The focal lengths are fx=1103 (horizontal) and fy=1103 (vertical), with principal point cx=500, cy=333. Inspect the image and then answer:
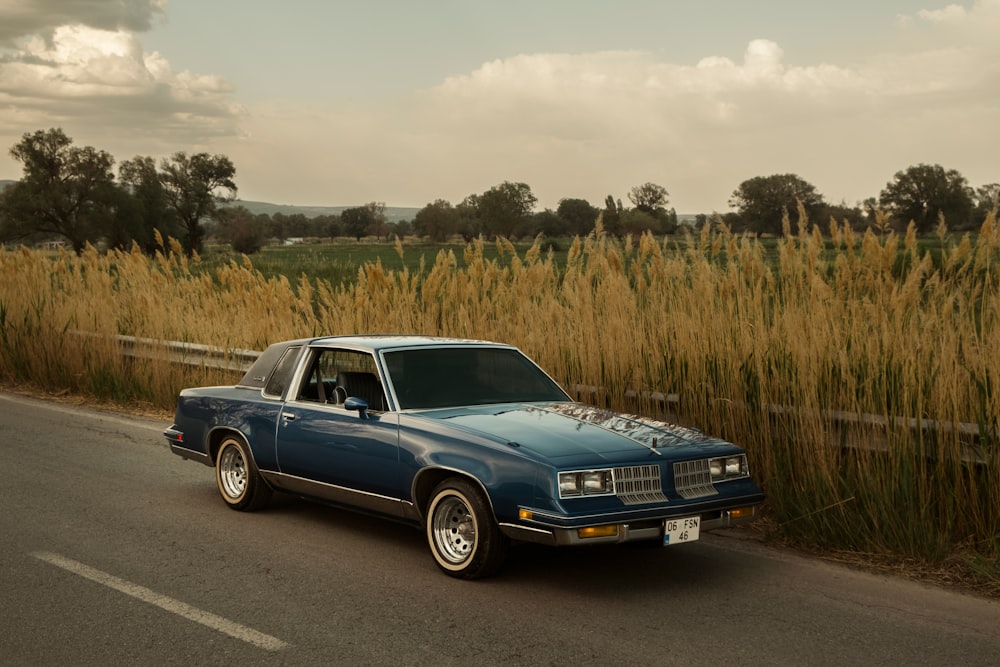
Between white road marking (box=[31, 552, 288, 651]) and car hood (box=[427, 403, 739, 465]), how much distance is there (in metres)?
1.76

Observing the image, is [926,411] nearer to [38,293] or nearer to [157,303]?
[157,303]

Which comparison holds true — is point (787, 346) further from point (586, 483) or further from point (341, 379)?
point (341, 379)

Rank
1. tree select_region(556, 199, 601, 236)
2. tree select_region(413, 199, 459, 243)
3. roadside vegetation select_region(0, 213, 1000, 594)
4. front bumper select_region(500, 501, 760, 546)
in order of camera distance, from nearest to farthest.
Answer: front bumper select_region(500, 501, 760, 546), roadside vegetation select_region(0, 213, 1000, 594), tree select_region(556, 199, 601, 236), tree select_region(413, 199, 459, 243)

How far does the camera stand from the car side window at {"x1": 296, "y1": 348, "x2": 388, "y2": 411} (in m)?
7.47

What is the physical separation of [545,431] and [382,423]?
1145 millimetres

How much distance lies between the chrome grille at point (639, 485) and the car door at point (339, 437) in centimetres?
148

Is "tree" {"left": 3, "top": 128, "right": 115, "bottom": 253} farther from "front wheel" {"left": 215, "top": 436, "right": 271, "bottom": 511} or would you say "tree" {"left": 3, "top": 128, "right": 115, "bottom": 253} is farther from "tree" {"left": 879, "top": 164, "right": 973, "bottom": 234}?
"front wheel" {"left": 215, "top": 436, "right": 271, "bottom": 511}

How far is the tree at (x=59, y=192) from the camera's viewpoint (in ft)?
312

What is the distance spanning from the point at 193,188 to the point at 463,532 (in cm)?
11768

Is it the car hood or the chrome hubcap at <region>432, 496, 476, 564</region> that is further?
the chrome hubcap at <region>432, 496, 476, 564</region>

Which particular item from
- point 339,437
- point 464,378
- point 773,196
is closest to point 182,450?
point 339,437

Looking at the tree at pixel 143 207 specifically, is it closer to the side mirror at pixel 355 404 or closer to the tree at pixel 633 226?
the tree at pixel 633 226

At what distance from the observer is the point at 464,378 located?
7.54 metres

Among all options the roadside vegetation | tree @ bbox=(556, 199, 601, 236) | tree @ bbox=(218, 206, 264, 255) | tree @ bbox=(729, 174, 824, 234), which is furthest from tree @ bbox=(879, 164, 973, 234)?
tree @ bbox=(218, 206, 264, 255)
